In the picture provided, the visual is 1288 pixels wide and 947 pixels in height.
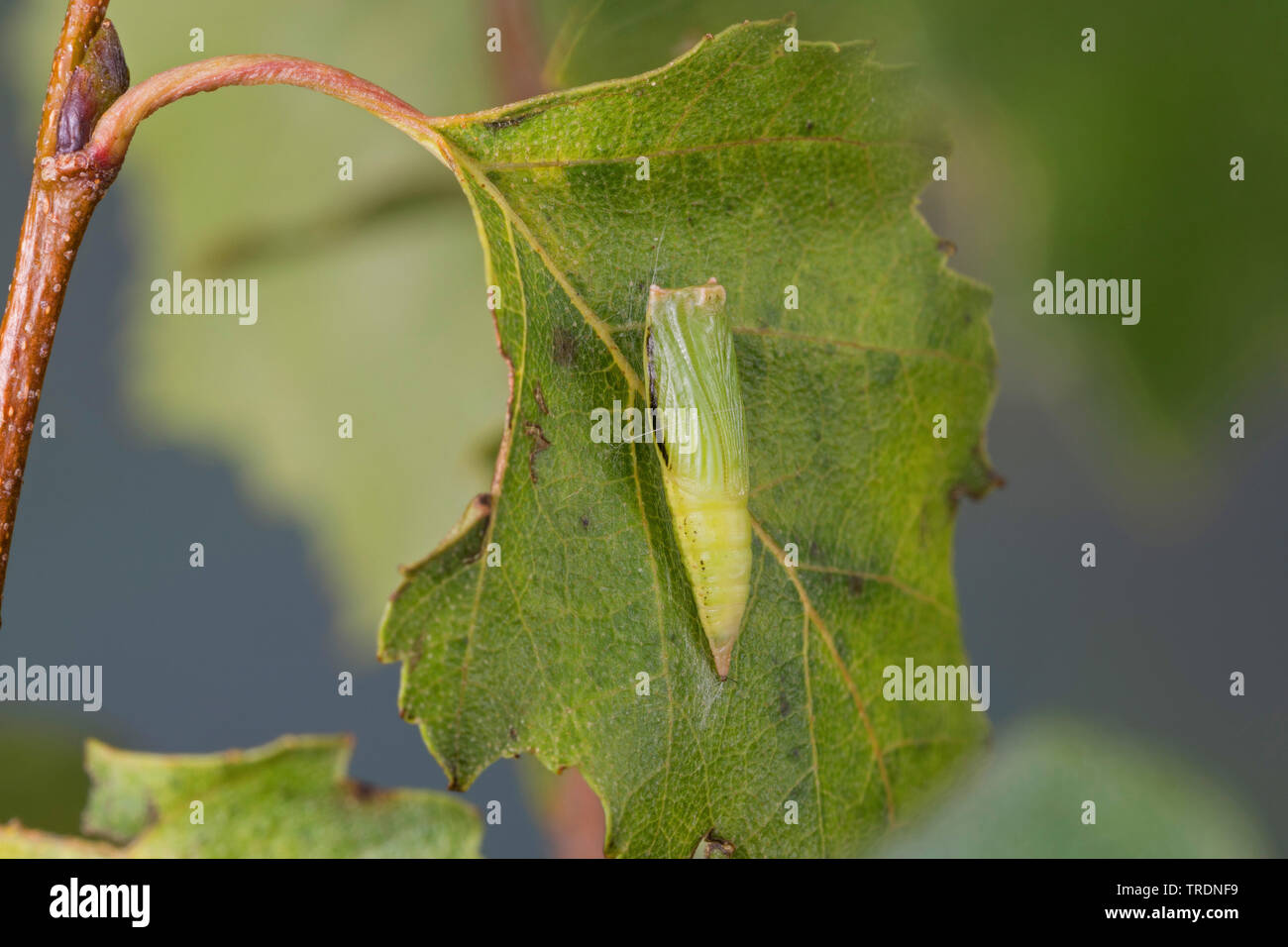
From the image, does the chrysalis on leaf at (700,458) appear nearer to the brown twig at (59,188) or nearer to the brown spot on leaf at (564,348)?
the brown spot on leaf at (564,348)

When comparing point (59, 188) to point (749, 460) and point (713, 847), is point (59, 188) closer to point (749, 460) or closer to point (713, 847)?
point (749, 460)

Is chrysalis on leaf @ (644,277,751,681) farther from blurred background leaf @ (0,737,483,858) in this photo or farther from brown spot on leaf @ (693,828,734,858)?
blurred background leaf @ (0,737,483,858)

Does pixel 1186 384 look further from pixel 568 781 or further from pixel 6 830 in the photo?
pixel 6 830

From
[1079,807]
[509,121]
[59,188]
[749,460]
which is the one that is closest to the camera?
[1079,807]

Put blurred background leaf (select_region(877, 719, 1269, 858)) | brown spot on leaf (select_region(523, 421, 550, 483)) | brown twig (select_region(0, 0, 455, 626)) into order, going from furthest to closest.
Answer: brown spot on leaf (select_region(523, 421, 550, 483))
brown twig (select_region(0, 0, 455, 626))
blurred background leaf (select_region(877, 719, 1269, 858))

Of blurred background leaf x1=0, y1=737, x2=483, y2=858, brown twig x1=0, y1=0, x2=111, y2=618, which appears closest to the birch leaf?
blurred background leaf x1=0, y1=737, x2=483, y2=858

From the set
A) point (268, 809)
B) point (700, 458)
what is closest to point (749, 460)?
point (700, 458)

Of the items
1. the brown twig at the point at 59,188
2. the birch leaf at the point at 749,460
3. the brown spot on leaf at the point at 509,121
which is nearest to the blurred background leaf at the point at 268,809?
the birch leaf at the point at 749,460
